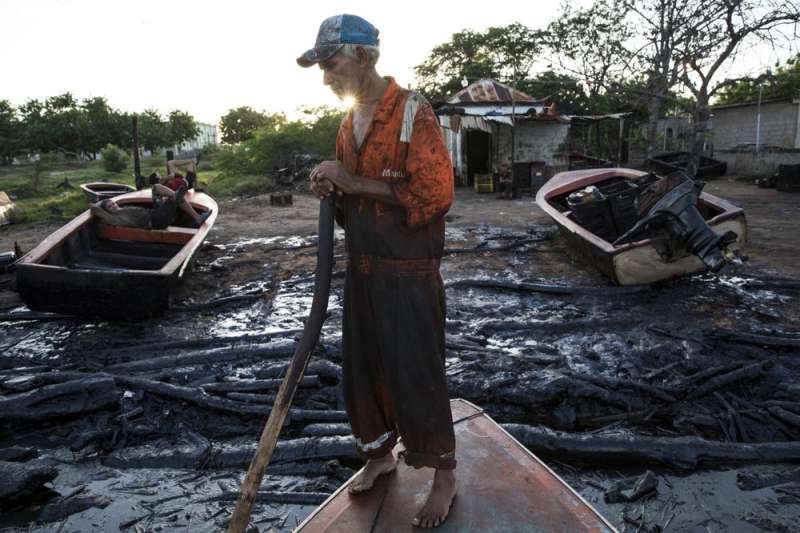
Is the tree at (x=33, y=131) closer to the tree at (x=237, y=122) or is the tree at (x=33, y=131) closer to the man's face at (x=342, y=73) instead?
the tree at (x=237, y=122)

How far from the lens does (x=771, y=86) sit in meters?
25.5

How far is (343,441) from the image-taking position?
11.1 feet

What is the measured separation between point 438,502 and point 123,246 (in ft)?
23.6

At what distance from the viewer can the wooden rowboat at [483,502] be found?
2.00 m

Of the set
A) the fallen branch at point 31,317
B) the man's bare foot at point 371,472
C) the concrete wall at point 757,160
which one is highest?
the concrete wall at point 757,160

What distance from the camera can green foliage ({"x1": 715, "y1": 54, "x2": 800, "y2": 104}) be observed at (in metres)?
17.7

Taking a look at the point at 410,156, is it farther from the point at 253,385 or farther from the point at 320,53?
the point at 253,385

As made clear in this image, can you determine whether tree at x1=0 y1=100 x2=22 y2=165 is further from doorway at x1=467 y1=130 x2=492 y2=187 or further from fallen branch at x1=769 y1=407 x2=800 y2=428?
fallen branch at x1=769 y1=407 x2=800 y2=428

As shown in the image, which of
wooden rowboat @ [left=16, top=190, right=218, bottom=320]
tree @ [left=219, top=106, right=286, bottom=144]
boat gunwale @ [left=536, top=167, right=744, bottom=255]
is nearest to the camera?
wooden rowboat @ [left=16, top=190, right=218, bottom=320]

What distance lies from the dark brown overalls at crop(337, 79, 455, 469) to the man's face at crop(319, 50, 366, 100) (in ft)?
0.39

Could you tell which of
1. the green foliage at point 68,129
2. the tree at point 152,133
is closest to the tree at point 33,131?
the green foliage at point 68,129

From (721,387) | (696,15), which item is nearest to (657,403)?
(721,387)

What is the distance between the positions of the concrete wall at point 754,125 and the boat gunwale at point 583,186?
1740 centimetres

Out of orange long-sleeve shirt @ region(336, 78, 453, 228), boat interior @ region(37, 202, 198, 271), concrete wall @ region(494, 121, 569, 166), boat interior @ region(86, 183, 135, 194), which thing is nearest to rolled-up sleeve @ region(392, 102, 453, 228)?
orange long-sleeve shirt @ region(336, 78, 453, 228)
